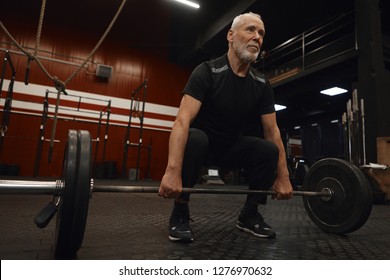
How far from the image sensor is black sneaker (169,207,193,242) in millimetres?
961

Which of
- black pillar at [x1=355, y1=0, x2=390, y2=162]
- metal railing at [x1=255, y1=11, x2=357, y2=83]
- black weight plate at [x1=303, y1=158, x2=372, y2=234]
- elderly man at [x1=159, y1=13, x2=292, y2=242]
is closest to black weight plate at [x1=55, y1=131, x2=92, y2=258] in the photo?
elderly man at [x1=159, y1=13, x2=292, y2=242]

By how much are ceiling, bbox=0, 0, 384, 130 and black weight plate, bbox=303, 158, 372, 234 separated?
11.0 ft

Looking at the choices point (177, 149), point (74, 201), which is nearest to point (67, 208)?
point (74, 201)

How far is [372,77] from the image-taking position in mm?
3191

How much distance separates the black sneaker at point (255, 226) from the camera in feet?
3.58

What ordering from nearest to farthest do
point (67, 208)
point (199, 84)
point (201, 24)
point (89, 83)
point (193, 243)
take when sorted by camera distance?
1. point (67, 208)
2. point (193, 243)
3. point (199, 84)
4. point (89, 83)
5. point (201, 24)

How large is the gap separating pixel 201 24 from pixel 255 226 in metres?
6.13

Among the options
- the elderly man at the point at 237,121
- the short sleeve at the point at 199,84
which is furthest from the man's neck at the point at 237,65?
the short sleeve at the point at 199,84

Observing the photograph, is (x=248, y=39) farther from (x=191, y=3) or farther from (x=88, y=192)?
(x=191, y=3)

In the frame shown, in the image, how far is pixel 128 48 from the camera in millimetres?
6750

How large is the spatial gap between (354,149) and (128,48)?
17.8 ft

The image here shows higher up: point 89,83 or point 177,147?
point 89,83

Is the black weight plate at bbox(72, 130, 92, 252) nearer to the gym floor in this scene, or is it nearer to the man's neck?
the gym floor
